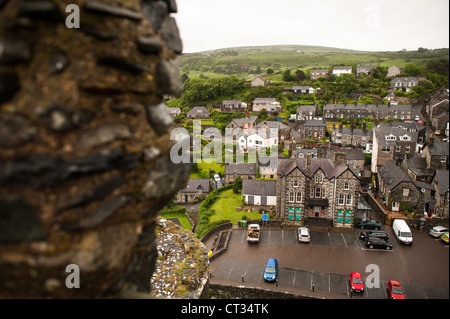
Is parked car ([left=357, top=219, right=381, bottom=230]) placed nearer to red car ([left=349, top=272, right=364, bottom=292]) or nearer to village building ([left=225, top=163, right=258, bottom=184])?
red car ([left=349, top=272, right=364, bottom=292])

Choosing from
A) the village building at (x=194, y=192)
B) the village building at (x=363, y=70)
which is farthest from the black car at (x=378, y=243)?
the village building at (x=363, y=70)

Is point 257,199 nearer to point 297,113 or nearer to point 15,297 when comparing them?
point 15,297

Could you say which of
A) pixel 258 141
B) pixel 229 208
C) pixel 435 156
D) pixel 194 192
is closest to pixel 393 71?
pixel 258 141

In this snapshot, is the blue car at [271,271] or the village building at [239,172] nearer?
the blue car at [271,271]

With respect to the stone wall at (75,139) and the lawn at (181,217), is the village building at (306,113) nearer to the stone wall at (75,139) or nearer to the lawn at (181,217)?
the lawn at (181,217)

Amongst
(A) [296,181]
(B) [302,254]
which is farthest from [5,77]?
(A) [296,181]

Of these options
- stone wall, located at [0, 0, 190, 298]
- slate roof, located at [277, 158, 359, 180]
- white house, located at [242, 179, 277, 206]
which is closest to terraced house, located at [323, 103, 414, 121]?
white house, located at [242, 179, 277, 206]

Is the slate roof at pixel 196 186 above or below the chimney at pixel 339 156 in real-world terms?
A: below
